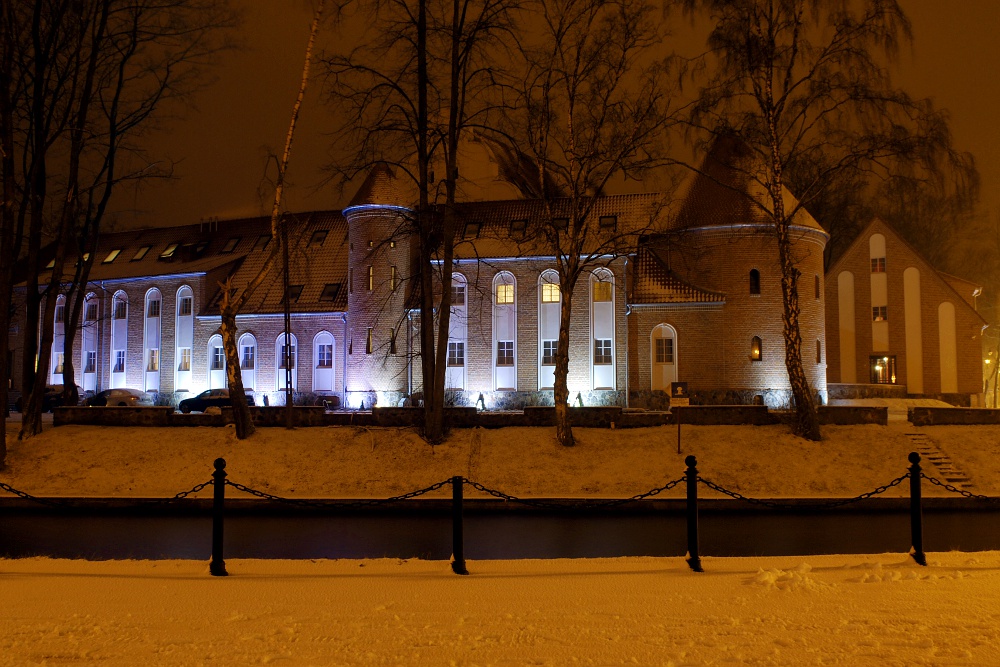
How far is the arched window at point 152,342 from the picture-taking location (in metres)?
43.2

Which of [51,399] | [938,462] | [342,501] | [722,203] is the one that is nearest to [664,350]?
[722,203]

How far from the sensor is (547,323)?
1441 inches

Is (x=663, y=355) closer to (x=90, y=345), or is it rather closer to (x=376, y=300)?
(x=376, y=300)

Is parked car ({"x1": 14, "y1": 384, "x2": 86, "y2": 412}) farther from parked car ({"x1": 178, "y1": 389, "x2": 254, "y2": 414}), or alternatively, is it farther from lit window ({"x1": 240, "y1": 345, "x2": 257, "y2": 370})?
lit window ({"x1": 240, "y1": 345, "x2": 257, "y2": 370})

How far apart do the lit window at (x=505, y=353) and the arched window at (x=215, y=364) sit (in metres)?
15.3

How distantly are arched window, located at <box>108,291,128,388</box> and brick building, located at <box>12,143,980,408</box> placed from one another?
279 centimetres

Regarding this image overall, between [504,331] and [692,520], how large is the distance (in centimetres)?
2839

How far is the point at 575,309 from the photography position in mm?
36219

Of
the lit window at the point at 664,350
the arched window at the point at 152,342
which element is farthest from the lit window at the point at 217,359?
the lit window at the point at 664,350

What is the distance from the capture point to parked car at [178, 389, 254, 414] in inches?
1427

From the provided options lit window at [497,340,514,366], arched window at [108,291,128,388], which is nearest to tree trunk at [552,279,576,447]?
lit window at [497,340,514,366]

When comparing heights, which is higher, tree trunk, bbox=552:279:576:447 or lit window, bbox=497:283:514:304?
lit window, bbox=497:283:514:304

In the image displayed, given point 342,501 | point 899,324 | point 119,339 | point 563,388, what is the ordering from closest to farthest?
1. point 342,501
2. point 563,388
3. point 899,324
4. point 119,339

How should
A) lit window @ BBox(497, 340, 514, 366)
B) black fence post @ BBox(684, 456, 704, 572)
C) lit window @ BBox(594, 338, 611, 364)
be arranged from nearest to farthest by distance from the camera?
black fence post @ BBox(684, 456, 704, 572), lit window @ BBox(594, 338, 611, 364), lit window @ BBox(497, 340, 514, 366)
